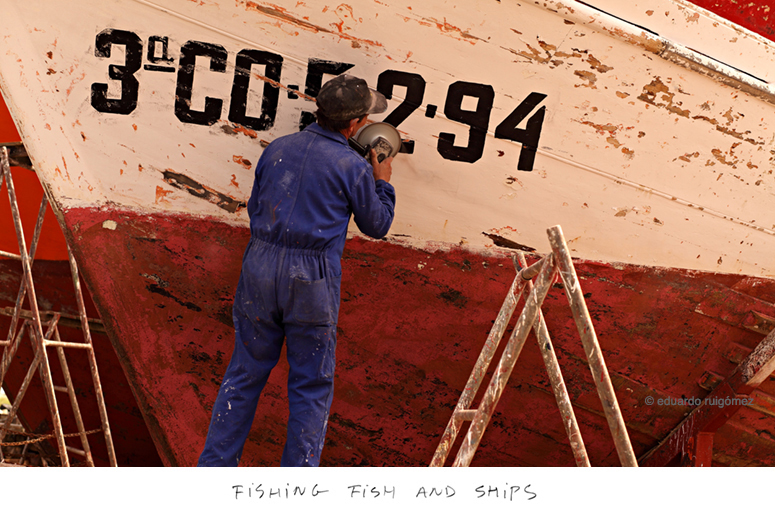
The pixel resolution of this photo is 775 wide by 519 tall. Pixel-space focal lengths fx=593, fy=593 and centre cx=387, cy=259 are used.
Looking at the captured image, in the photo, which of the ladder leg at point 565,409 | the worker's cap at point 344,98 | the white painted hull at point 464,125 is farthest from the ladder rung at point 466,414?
the worker's cap at point 344,98

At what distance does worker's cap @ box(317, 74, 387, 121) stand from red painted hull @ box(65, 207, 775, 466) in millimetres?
686

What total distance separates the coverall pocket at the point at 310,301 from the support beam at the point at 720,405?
1880mm

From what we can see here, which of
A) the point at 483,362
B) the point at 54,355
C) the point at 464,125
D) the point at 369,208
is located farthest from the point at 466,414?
the point at 54,355

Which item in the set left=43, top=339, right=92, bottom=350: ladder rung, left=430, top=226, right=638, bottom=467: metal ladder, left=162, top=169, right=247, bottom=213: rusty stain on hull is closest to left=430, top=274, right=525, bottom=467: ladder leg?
left=430, top=226, right=638, bottom=467: metal ladder

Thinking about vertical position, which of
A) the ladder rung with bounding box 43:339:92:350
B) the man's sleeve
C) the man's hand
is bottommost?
the ladder rung with bounding box 43:339:92:350

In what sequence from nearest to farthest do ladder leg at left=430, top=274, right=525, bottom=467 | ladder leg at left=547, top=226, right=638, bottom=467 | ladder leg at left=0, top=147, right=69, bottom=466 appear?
ladder leg at left=547, top=226, right=638, bottom=467 → ladder leg at left=430, top=274, right=525, bottom=467 → ladder leg at left=0, top=147, right=69, bottom=466

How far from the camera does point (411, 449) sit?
2928 millimetres

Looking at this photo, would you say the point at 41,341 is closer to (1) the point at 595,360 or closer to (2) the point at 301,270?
(2) the point at 301,270

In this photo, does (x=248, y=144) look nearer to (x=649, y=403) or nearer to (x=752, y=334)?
(x=649, y=403)

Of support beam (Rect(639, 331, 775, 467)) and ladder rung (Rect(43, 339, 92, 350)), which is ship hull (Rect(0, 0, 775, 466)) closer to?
support beam (Rect(639, 331, 775, 467))

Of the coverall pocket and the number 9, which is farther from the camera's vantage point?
the number 9

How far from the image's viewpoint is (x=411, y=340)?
2.75 metres

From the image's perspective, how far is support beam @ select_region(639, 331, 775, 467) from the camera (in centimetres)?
263
